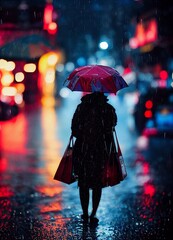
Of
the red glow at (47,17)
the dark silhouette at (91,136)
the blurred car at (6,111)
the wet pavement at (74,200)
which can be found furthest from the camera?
the blurred car at (6,111)

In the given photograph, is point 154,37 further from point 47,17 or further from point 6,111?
point 47,17

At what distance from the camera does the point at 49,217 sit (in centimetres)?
758

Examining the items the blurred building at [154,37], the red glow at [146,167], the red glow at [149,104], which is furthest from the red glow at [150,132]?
the blurred building at [154,37]

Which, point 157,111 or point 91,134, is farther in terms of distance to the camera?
point 157,111

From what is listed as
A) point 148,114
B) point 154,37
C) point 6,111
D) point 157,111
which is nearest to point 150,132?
point 148,114

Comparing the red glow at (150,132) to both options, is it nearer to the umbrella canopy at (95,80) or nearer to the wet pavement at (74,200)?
the wet pavement at (74,200)

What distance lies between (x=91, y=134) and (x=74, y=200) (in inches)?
79.9

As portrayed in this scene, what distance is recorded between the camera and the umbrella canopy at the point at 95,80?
6949 mm

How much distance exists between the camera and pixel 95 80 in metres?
6.98

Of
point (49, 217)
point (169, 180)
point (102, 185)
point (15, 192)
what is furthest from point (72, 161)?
point (169, 180)

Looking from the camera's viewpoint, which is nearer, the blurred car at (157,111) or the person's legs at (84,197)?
the person's legs at (84,197)

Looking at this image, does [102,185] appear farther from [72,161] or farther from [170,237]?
[170,237]

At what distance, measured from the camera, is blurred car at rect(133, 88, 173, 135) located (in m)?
18.6

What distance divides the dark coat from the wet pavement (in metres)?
0.71
